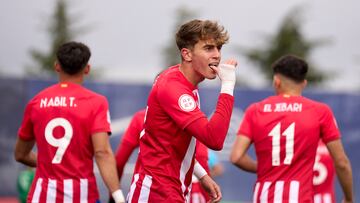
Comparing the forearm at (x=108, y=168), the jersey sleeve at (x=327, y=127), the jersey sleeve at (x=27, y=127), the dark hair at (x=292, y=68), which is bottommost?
the forearm at (x=108, y=168)

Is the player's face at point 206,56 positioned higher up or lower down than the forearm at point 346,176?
higher up

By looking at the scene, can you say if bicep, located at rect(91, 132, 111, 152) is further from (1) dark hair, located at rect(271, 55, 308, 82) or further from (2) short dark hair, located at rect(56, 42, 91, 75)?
(1) dark hair, located at rect(271, 55, 308, 82)

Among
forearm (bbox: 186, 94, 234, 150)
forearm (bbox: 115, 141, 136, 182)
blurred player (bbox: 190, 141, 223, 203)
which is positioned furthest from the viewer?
forearm (bbox: 115, 141, 136, 182)

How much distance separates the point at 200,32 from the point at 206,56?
0.15m

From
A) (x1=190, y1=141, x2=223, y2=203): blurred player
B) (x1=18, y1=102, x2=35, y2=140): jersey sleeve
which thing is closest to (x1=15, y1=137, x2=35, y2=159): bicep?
(x1=18, y1=102, x2=35, y2=140): jersey sleeve

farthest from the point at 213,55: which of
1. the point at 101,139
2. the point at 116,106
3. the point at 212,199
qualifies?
the point at 116,106

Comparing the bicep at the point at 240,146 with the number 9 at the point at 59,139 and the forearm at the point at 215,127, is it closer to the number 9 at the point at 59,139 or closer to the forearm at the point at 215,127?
the number 9 at the point at 59,139

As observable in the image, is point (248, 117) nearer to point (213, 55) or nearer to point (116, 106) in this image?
point (213, 55)

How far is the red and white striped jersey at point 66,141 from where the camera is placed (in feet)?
23.1

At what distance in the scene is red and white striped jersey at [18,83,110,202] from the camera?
7.05 meters

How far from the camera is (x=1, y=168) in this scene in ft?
54.8

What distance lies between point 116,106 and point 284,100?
8.92 m

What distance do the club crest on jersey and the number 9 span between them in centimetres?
170

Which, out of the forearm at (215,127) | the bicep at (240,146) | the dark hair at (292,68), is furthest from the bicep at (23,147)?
the forearm at (215,127)
